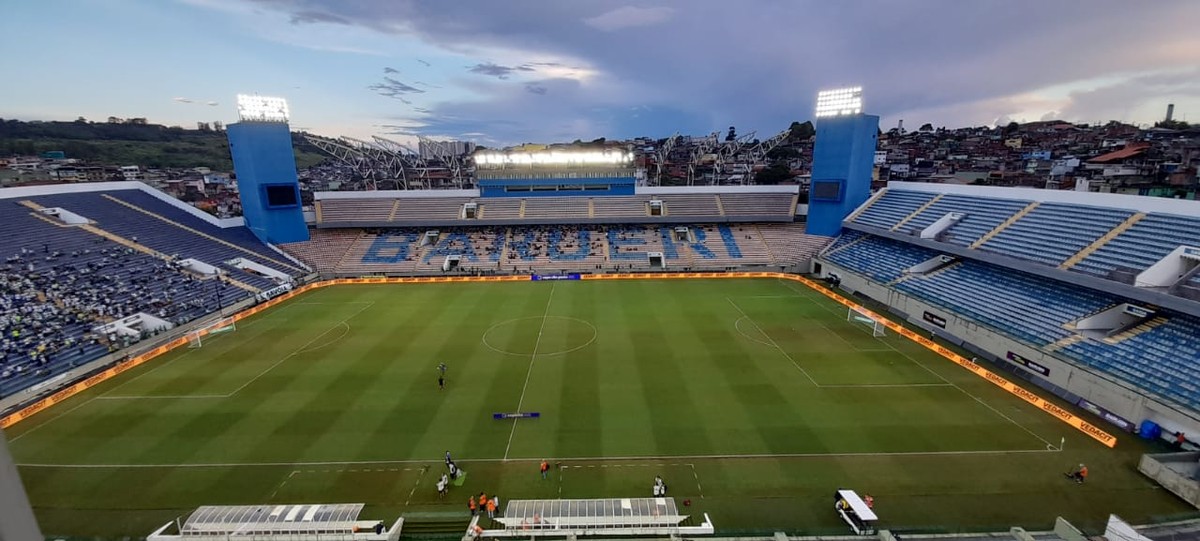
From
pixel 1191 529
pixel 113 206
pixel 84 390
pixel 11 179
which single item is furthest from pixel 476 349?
pixel 11 179

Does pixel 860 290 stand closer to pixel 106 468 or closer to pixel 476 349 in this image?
pixel 476 349

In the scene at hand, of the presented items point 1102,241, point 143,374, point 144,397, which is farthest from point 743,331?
point 143,374

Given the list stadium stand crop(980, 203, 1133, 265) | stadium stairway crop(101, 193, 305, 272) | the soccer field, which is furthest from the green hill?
stadium stand crop(980, 203, 1133, 265)

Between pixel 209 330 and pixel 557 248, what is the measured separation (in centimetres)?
3062

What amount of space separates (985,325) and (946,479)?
1487 centimetres

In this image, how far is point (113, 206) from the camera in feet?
148

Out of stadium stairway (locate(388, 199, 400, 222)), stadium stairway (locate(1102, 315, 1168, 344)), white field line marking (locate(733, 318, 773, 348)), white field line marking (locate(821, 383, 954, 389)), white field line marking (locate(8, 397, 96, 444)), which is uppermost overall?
stadium stairway (locate(388, 199, 400, 222))

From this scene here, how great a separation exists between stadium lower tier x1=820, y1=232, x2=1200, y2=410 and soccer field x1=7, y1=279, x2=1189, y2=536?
369 centimetres

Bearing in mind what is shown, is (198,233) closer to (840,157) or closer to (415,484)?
(415,484)

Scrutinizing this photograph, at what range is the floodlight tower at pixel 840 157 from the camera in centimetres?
4741

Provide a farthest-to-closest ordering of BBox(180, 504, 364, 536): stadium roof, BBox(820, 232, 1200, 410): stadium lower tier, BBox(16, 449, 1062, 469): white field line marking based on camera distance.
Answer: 1. BBox(820, 232, 1200, 410): stadium lower tier
2. BBox(16, 449, 1062, 469): white field line marking
3. BBox(180, 504, 364, 536): stadium roof

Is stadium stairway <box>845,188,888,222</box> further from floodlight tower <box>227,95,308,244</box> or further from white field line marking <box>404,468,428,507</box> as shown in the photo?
floodlight tower <box>227,95,308,244</box>

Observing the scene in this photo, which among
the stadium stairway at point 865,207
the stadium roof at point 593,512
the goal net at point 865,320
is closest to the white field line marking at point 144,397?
the stadium roof at point 593,512

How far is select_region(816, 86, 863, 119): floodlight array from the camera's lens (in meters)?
47.0
